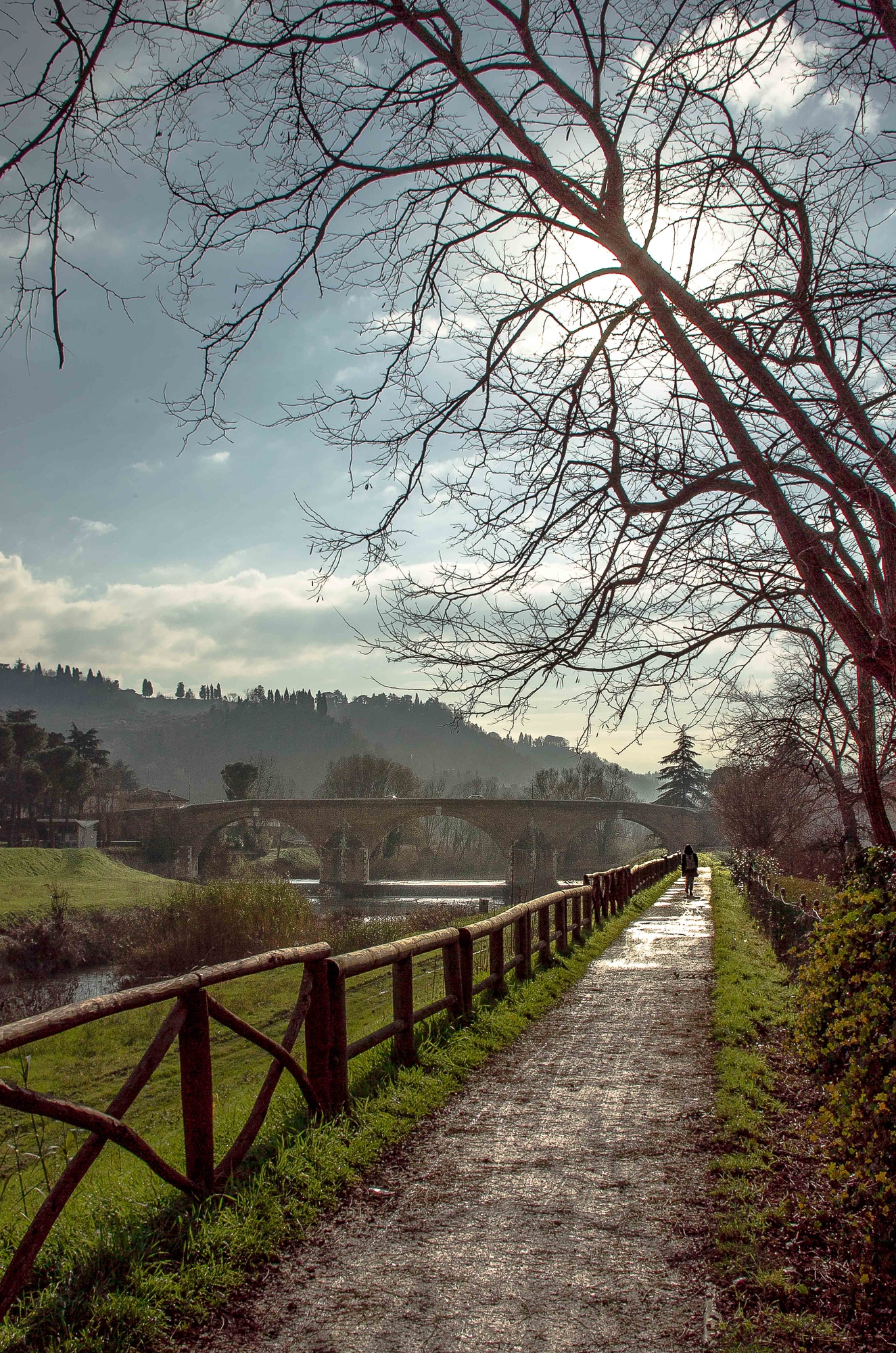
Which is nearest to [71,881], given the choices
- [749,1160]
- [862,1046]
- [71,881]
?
[71,881]

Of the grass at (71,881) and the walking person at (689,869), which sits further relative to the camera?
the grass at (71,881)

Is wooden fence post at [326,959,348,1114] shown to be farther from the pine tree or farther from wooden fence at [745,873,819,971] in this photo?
the pine tree

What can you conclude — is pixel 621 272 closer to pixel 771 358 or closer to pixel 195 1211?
pixel 771 358

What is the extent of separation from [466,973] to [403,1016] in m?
1.38

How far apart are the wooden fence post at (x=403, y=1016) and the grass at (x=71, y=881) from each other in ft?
104

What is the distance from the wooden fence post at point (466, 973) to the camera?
7.19m

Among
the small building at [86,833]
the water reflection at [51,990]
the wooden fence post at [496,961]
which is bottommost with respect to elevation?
the water reflection at [51,990]

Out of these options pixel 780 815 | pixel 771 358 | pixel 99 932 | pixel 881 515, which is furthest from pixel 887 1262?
pixel 99 932

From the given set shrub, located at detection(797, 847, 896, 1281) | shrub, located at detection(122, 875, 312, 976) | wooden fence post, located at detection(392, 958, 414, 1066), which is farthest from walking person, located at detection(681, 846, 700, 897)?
shrub, located at detection(797, 847, 896, 1281)

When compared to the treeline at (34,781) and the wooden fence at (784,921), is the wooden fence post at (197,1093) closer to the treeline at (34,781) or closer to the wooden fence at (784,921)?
the wooden fence at (784,921)

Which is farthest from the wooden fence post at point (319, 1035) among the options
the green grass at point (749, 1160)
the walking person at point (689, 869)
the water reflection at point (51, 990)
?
the walking person at point (689, 869)

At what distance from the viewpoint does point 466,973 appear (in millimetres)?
7297

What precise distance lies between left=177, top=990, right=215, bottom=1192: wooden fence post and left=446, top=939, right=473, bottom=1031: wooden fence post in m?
3.33

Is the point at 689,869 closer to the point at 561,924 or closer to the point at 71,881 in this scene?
the point at 561,924
